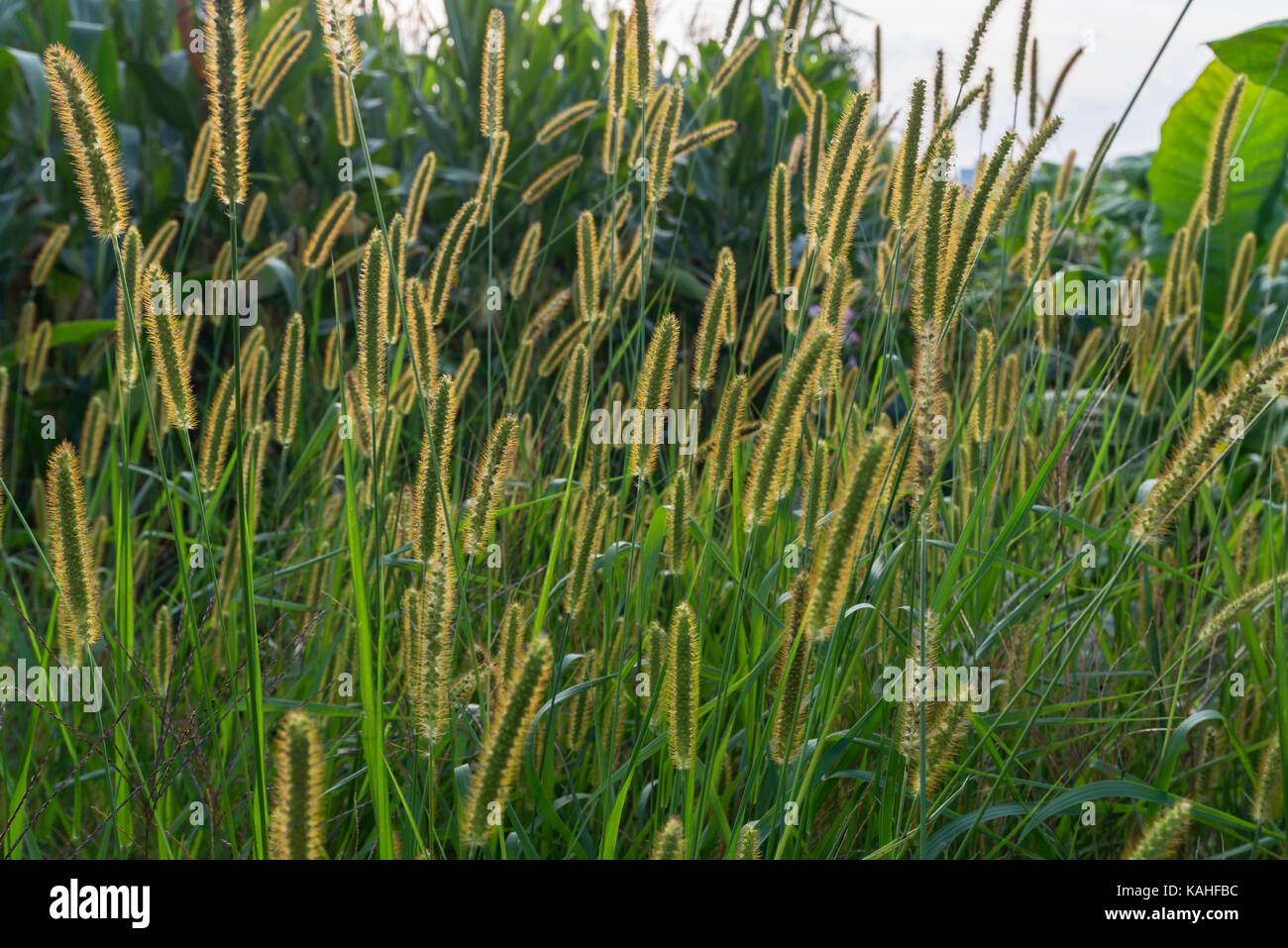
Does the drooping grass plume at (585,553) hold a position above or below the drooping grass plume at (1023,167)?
below

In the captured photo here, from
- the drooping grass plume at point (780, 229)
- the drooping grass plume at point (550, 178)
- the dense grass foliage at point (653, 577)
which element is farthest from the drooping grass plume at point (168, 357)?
the drooping grass plume at point (550, 178)

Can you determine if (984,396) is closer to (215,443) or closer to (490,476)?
(490,476)

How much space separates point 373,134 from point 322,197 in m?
0.55

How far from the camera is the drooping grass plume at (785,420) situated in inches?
32.8

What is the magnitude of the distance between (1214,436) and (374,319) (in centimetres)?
80

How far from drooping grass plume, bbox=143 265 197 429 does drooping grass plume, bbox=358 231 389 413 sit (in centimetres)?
18

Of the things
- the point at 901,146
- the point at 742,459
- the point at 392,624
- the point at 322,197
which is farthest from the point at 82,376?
the point at 901,146

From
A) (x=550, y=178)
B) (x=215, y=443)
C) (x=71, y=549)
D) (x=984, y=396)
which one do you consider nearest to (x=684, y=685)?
(x=71, y=549)

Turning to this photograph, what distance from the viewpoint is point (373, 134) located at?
377 cm

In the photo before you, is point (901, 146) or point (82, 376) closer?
point (901, 146)

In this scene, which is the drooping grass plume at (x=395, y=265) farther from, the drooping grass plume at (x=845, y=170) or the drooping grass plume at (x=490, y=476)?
the drooping grass plume at (x=845, y=170)

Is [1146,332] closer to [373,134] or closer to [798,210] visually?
[798,210]

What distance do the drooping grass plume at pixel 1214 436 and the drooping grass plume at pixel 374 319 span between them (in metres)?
0.77

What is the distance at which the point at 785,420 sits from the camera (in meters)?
0.89
